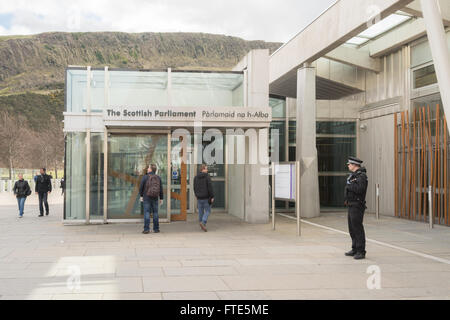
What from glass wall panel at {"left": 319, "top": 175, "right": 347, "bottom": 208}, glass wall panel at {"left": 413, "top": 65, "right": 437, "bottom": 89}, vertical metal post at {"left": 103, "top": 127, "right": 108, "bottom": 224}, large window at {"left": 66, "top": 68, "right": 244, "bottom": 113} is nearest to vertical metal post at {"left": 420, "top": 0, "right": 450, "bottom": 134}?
large window at {"left": 66, "top": 68, "right": 244, "bottom": 113}

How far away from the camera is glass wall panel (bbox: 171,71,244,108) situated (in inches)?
606

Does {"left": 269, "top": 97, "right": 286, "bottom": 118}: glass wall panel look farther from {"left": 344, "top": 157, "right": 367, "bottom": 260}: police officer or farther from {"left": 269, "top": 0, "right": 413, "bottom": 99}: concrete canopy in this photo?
{"left": 344, "top": 157, "right": 367, "bottom": 260}: police officer

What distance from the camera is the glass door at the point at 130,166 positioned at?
48.6 ft

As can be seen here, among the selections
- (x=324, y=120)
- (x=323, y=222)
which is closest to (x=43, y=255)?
(x=323, y=222)

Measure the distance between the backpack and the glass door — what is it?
2.16 m

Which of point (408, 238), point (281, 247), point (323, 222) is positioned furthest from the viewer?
point (323, 222)

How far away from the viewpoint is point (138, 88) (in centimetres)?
1512

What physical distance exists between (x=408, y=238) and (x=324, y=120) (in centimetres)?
884

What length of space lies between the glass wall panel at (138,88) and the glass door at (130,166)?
1.03 metres

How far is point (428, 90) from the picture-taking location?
52.7 feet

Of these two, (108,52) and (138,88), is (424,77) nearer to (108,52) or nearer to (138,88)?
(138,88)

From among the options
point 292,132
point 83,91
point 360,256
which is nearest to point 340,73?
point 292,132

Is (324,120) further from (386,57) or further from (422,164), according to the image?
(422,164)
